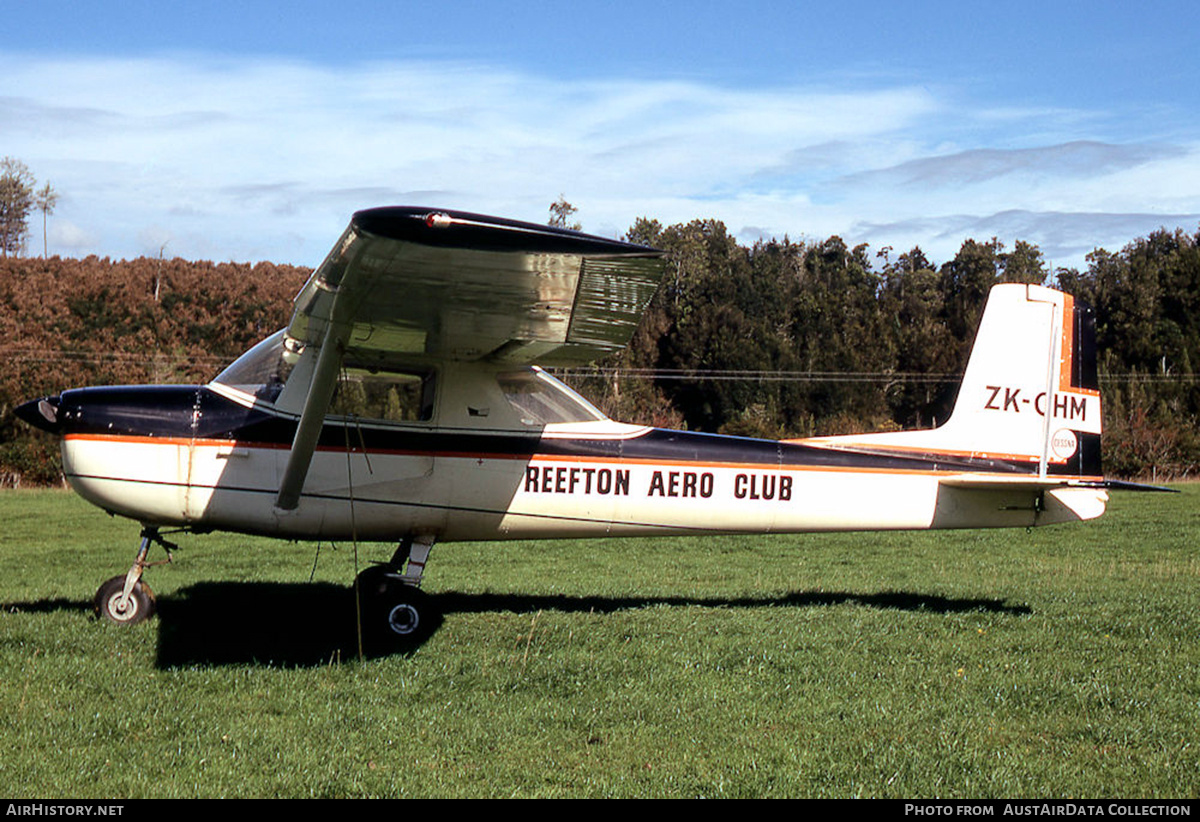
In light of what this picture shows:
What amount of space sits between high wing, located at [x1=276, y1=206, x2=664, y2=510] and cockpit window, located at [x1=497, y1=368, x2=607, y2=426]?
0.20 m

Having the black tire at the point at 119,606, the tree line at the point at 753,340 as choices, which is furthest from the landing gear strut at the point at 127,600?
the tree line at the point at 753,340

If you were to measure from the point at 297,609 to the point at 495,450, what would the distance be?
2.08 meters

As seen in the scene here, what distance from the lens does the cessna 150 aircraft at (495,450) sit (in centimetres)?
741

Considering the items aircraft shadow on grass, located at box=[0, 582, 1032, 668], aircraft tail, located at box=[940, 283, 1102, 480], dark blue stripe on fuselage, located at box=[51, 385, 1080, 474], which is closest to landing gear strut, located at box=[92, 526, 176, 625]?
aircraft shadow on grass, located at box=[0, 582, 1032, 668]

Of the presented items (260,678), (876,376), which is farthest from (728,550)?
(876,376)

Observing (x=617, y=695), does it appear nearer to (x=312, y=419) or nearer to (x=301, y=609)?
(x=312, y=419)

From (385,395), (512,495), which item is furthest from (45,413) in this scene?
(512,495)

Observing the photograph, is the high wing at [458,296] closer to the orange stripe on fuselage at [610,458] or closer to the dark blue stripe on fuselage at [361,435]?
the dark blue stripe on fuselage at [361,435]

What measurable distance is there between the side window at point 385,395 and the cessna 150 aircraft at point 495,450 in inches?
0.4

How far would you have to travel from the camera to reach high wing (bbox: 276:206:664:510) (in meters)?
4.98

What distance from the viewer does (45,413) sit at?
24.6ft
